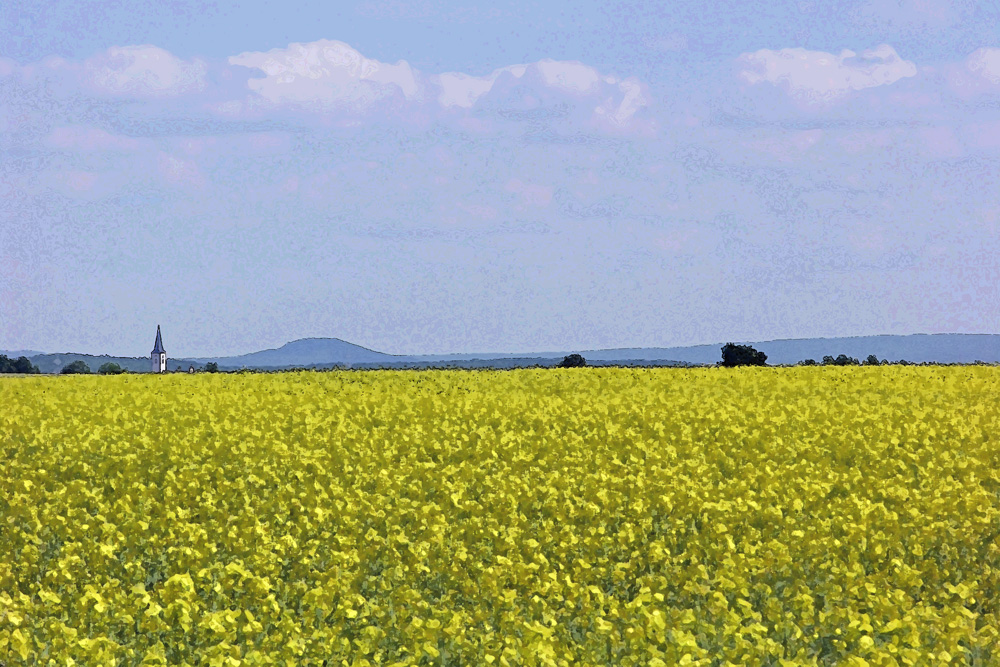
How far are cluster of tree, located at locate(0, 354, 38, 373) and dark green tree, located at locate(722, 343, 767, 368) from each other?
52.0 metres

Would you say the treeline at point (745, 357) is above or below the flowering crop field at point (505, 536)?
above

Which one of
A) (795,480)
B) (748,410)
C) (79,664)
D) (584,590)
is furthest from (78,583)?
(748,410)

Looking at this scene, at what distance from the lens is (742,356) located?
62156mm

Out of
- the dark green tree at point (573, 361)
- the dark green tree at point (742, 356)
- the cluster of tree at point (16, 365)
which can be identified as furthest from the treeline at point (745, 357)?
the cluster of tree at point (16, 365)

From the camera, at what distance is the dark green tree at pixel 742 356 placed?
61.7m

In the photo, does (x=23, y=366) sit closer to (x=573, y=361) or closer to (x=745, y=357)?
(x=573, y=361)

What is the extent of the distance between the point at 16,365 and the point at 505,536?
84.1m

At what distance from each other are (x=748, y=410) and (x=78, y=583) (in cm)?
1607

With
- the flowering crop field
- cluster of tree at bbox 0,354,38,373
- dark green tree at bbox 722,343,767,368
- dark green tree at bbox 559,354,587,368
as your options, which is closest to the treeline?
dark green tree at bbox 722,343,767,368

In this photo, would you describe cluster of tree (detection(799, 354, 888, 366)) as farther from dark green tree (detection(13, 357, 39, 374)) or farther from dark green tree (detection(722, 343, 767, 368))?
dark green tree (detection(13, 357, 39, 374))

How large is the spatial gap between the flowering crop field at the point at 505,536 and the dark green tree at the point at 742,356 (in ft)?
117

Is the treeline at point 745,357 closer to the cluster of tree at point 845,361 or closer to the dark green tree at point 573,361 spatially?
the cluster of tree at point 845,361

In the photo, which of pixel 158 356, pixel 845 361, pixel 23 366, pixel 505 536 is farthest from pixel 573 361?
pixel 158 356

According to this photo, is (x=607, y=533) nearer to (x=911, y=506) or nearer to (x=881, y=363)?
(x=911, y=506)
